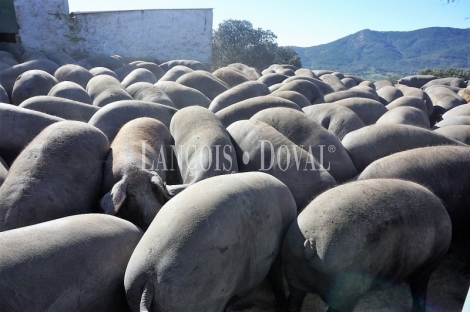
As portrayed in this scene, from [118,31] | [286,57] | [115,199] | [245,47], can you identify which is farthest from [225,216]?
[286,57]

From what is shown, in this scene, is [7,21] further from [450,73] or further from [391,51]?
[391,51]

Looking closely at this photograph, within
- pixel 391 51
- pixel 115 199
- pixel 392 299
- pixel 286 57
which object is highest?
pixel 115 199

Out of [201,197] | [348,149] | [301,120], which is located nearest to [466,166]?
[348,149]

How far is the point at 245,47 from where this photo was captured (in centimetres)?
2075

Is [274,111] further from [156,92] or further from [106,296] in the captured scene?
[106,296]

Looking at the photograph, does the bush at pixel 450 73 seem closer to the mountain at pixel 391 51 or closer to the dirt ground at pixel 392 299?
the dirt ground at pixel 392 299

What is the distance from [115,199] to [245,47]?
18.5 metres

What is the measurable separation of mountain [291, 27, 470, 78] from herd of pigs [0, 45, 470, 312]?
4029 cm

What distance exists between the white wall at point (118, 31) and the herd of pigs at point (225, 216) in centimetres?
1374

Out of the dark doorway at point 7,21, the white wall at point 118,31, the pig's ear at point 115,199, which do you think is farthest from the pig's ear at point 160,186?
the white wall at point 118,31

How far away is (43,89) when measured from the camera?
7.36 m

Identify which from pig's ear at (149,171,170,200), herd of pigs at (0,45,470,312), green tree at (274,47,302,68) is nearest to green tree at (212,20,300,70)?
green tree at (274,47,302,68)

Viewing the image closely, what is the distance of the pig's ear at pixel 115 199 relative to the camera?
327 cm

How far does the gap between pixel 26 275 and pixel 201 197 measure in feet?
3.82
